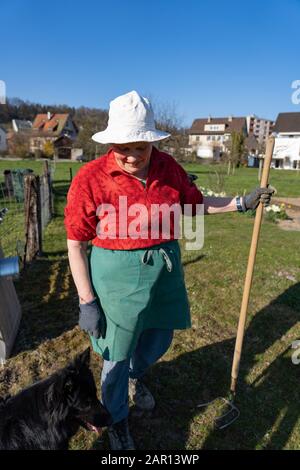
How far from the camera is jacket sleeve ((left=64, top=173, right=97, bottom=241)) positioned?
2061mm

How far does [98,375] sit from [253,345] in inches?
71.9

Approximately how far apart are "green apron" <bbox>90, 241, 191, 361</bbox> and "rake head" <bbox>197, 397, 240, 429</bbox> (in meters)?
1.18

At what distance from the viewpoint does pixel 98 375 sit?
138 inches

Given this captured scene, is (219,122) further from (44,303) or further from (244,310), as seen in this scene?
(244,310)

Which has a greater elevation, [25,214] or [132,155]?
[132,155]

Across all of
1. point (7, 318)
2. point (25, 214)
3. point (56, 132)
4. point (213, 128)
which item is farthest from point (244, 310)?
point (213, 128)

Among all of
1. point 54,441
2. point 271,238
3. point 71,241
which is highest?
point 71,241

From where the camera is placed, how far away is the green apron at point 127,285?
2.21 meters

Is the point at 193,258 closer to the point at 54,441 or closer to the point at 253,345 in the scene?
the point at 253,345

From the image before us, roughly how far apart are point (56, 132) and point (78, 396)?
78.8 metres

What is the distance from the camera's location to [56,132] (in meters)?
75.0

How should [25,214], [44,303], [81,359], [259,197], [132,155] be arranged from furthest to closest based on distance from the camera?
[25,214]
[44,303]
[259,197]
[81,359]
[132,155]
